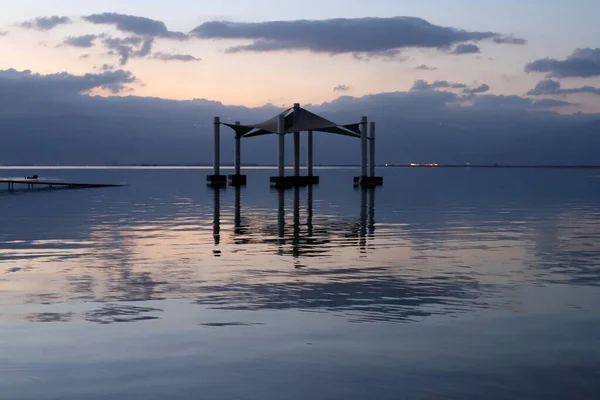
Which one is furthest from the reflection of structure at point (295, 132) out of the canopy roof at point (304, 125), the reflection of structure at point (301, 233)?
the reflection of structure at point (301, 233)

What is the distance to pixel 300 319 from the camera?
43.9 feet

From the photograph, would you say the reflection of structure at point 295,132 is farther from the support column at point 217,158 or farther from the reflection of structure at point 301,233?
the reflection of structure at point 301,233

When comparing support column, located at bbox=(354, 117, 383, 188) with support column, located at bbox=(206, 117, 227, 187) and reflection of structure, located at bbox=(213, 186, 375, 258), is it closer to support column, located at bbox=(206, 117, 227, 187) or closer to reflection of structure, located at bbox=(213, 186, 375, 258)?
support column, located at bbox=(206, 117, 227, 187)

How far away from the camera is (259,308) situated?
47.5 ft

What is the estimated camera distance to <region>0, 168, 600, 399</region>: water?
9.50 metres

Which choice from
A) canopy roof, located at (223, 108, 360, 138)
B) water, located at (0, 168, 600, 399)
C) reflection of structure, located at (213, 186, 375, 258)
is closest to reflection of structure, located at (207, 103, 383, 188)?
canopy roof, located at (223, 108, 360, 138)

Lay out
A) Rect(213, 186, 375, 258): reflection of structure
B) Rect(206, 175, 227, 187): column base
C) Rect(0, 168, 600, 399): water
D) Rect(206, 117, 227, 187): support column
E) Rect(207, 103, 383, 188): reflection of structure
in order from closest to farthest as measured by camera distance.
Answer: Rect(0, 168, 600, 399): water < Rect(213, 186, 375, 258): reflection of structure < Rect(207, 103, 383, 188): reflection of structure < Rect(206, 117, 227, 187): support column < Rect(206, 175, 227, 187): column base

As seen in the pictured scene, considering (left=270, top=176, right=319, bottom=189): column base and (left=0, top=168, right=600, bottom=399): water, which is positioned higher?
(left=0, top=168, right=600, bottom=399): water

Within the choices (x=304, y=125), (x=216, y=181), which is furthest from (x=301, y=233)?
(x=216, y=181)

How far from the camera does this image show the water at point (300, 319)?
9.50 metres

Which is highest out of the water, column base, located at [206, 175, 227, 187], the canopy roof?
the canopy roof

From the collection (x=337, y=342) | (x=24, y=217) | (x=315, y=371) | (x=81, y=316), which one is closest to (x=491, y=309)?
(x=337, y=342)

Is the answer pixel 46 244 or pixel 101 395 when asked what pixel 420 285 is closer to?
pixel 101 395

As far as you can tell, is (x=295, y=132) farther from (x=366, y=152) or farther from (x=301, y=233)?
(x=301, y=233)
